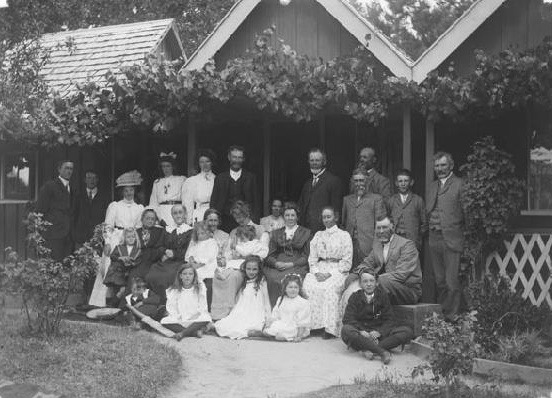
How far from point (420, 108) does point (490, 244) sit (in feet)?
6.28

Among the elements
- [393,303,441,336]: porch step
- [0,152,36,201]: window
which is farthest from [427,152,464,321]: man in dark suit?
[0,152,36,201]: window

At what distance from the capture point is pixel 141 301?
30.5 ft

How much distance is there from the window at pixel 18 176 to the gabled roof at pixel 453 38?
7.34 meters

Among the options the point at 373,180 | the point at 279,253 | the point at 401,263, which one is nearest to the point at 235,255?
the point at 279,253

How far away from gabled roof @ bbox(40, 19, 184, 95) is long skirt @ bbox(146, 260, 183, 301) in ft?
13.5

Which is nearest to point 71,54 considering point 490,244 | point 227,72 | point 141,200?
point 141,200

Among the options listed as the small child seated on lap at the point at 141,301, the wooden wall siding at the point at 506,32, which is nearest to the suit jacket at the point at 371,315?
the small child seated on lap at the point at 141,301

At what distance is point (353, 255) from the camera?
9.59 m

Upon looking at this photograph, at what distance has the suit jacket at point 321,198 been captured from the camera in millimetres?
9969

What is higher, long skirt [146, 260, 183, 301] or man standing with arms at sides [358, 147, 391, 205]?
man standing with arms at sides [358, 147, 391, 205]

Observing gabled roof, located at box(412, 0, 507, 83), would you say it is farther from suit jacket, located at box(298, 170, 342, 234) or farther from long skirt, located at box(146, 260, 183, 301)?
long skirt, located at box(146, 260, 183, 301)

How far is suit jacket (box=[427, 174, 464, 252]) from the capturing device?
9.02 meters

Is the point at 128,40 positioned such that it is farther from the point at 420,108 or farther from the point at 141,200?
the point at 420,108

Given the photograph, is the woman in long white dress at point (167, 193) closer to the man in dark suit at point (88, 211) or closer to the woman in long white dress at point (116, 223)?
the woman in long white dress at point (116, 223)
